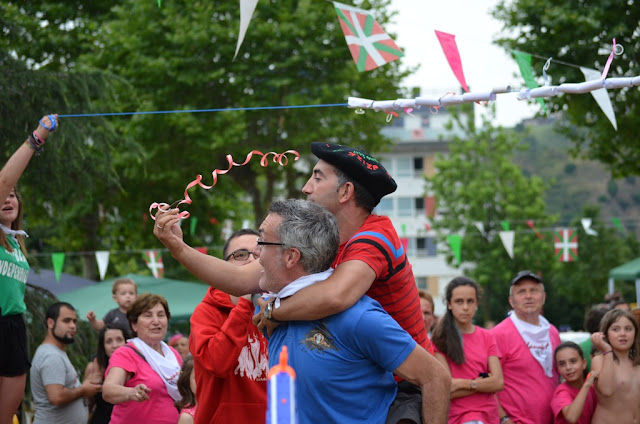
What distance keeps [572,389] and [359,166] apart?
4163 mm

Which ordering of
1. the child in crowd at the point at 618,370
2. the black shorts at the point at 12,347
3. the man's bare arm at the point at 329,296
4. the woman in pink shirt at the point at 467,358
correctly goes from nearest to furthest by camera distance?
1. the man's bare arm at the point at 329,296
2. the black shorts at the point at 12,347
3. the woman in pink shirt at the point at 467,358
4. the child in crowd at the point at 618,370

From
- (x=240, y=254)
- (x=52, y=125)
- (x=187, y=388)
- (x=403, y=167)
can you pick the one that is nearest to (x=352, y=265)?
(x=240, y=254)

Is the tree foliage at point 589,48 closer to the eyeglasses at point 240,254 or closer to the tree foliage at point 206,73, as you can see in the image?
the tree foliage at point 206,73

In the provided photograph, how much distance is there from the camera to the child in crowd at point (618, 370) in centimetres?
629

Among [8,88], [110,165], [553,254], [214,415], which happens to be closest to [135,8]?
[110,165]

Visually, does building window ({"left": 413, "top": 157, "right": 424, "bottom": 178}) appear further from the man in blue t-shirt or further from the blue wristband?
the man in blue t-shirt

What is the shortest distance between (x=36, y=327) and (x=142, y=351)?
11.0 feet

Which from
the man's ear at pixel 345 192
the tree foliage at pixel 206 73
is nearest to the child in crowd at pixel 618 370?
the man's ear at pixel 345 192

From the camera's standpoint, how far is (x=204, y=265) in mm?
3266

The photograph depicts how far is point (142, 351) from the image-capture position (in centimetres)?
584

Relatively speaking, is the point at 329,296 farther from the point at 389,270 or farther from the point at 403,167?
the point at 403,167

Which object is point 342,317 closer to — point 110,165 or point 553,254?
point 110,165

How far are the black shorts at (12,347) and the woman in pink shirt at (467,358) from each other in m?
2.92

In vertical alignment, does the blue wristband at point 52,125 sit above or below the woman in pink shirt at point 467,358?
above
